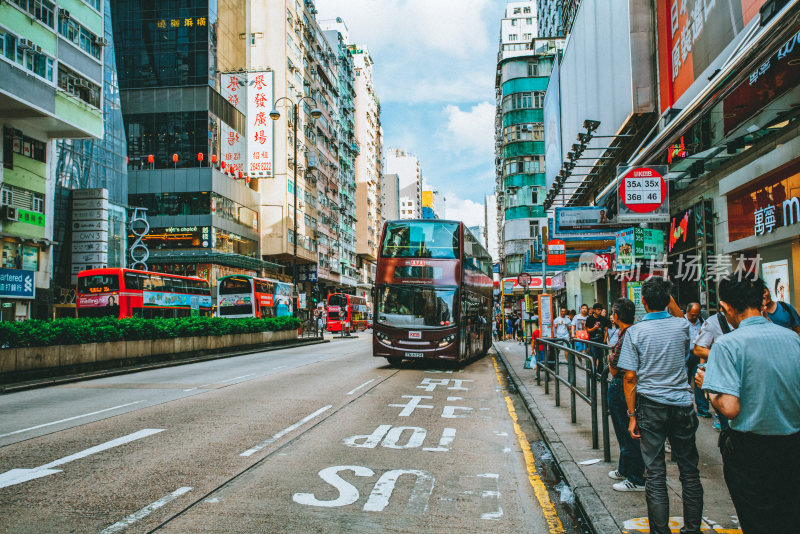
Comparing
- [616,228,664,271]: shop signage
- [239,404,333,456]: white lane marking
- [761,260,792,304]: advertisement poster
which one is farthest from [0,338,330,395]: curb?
[761,260,792,304]: advertisement poster

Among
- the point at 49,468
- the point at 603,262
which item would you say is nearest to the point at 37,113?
the point at 603,262

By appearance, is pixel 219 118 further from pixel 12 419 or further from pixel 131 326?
pixel 12 419

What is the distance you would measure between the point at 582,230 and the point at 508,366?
5522 millimetres

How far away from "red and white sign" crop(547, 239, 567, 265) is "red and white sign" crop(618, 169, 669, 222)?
1015 cm

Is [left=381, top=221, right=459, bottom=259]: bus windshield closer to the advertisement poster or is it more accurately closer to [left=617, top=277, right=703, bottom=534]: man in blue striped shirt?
the advertisement poster

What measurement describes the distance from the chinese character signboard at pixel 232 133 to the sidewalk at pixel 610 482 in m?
46.2

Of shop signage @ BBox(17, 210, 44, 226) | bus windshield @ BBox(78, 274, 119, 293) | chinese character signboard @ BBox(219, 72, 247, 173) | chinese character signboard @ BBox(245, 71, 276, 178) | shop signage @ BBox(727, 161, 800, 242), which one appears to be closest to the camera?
shop signage @ BBox(727, 161, 800, 242)

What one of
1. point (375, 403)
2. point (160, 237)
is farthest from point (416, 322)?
point (160, 237)

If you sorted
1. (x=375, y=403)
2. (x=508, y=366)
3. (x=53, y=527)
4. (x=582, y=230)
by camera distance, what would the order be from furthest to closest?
(x=582, y=230) < (x=508, y=366) < (x=375, y=403) < (x=53, y=527)

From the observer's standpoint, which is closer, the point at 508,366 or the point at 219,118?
the point at 508,366

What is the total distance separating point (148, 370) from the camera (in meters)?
18.4

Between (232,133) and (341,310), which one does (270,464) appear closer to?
(232,133)

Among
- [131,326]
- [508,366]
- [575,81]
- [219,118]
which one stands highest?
[219,118]

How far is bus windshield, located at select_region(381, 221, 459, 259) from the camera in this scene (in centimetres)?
1778
